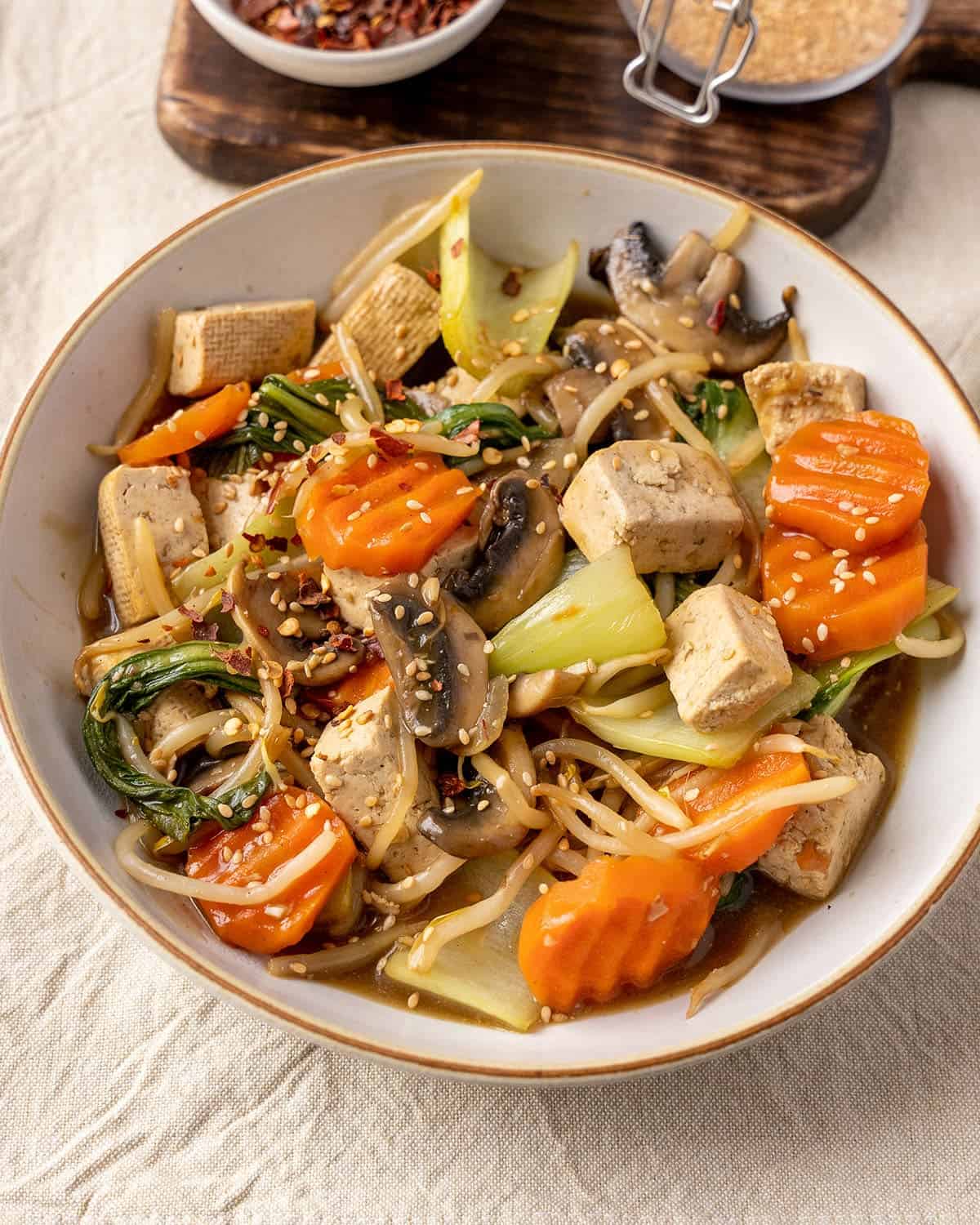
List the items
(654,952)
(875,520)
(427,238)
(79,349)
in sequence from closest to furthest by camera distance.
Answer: (654,952)
(875,520)
(79,349)
(427,238)

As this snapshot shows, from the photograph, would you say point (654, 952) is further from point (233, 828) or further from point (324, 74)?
point (324, 74)

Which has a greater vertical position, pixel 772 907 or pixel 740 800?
pixel 740 800

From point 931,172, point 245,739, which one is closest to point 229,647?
point 245,739

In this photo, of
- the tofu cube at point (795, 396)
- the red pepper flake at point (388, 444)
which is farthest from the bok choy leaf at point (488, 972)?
the tofu cube at point (795, 396)

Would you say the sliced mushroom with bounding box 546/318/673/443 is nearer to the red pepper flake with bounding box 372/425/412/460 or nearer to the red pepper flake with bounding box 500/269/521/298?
the red pepper flake with bounding box 500/269/521/298

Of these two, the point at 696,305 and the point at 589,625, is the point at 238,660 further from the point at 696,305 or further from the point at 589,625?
the point at 696,305

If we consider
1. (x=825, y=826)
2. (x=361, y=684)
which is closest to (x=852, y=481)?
(x=825, y=826)

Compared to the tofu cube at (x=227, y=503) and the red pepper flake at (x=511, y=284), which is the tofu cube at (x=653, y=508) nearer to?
the red pepper flake at (x=511, y=284)

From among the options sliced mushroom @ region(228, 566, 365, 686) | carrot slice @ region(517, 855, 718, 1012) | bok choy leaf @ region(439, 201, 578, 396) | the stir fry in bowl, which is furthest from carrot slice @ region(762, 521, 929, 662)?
sliced mushroom @ region(228, 566, 365, 686)
